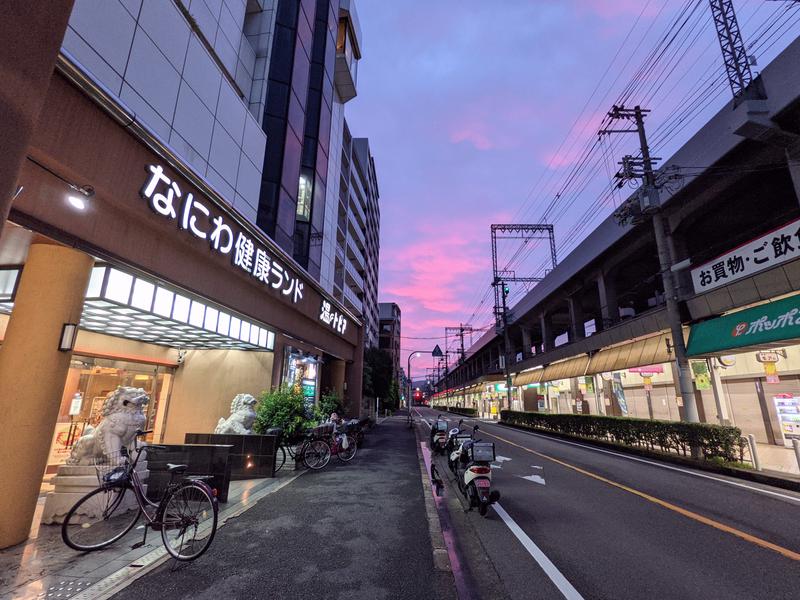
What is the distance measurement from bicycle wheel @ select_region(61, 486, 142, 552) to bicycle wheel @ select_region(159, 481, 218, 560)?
0.68 metres

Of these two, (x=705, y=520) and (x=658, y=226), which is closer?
(x=705, y=520)

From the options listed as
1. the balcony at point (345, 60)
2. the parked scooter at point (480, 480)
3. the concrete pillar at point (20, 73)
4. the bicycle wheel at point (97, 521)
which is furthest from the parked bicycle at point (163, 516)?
the balcony at point (345, 60)

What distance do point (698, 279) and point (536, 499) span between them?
13.2m

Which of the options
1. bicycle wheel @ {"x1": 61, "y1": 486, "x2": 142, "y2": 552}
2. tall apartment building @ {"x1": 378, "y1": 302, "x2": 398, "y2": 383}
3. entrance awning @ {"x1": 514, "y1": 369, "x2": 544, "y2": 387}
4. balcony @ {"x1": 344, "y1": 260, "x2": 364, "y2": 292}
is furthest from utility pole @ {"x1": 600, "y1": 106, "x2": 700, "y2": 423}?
tall apartment building @ {"x1": 378, "y1": 302, "x2": 398, "y2": 383}

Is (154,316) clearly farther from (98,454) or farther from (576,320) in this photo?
(576,320)

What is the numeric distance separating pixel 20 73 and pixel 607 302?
2667cm

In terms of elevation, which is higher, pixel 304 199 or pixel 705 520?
pixel 304 199

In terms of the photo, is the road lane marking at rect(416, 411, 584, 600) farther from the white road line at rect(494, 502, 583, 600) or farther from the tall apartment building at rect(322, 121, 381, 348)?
the tall apartment building at rect(322, 121, 381, 348)

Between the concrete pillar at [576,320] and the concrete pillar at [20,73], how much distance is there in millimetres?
29725

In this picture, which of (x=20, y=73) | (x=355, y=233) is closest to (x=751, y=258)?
(x=20, y=73)

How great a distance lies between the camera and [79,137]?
502cm

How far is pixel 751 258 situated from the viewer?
12484 mm

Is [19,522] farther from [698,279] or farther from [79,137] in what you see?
[698,279]

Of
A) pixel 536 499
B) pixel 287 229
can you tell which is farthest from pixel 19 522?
pixel 287 229
